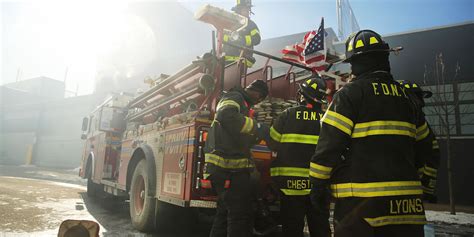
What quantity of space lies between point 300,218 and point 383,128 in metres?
1.41

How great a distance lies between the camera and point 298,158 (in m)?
2.90

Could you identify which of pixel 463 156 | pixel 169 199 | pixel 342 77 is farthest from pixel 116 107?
pixel 463 156

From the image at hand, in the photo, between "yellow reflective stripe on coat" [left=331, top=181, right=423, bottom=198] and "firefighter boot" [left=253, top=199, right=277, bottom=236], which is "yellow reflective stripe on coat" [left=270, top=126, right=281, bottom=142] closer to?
"firefighter boot" [left=253, top=199, right=277, bottom=236]

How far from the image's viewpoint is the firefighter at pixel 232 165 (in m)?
2.71

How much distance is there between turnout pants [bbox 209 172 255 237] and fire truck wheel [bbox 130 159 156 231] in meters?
1.65

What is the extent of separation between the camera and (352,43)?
1941 mm

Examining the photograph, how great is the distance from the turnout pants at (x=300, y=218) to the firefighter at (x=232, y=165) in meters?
0.33

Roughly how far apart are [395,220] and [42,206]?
7.13 metres

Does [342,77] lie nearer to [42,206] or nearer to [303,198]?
[303,198]

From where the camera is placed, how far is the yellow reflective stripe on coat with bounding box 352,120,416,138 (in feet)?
5.58

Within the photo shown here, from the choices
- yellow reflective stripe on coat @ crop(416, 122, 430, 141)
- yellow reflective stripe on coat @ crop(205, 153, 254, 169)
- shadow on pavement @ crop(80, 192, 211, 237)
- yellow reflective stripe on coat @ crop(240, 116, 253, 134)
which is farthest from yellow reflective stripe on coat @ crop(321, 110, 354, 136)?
shadow on pavement @ crop(80, 192, 211, 237)

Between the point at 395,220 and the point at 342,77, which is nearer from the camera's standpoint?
the point at 395,220

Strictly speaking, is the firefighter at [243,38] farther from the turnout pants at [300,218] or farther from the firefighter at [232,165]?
the turnout pants at [300,218]

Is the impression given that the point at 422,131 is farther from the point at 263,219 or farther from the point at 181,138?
the point at 181,138
